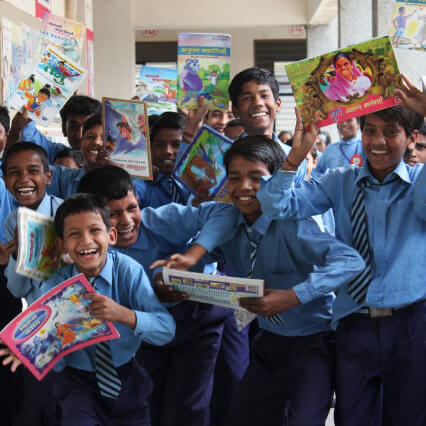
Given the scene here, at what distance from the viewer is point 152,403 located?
2.83 metres

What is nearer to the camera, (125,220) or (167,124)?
(125,220)

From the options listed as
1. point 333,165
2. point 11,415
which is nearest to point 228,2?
point 333,165

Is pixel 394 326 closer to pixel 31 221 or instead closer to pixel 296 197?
pixel 296 197

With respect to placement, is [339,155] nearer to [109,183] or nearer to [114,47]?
[109,183]

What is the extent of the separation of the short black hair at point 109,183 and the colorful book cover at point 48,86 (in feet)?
2.74

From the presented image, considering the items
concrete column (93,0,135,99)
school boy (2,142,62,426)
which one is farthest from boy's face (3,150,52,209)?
concrete column (93,0,135,99)

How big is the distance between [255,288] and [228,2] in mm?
9036

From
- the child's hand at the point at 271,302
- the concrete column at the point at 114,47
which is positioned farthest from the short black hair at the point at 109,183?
the concrete column at the point at 114,47

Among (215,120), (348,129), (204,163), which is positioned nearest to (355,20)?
(348,129)

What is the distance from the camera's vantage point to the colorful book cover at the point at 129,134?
293cm

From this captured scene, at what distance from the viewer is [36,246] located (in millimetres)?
2289

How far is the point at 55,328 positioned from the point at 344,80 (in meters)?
1.20

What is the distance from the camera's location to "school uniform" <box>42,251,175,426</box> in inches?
88.8

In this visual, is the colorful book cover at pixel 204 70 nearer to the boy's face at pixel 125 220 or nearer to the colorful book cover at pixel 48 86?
the colorful book cover at pixel 48 86
